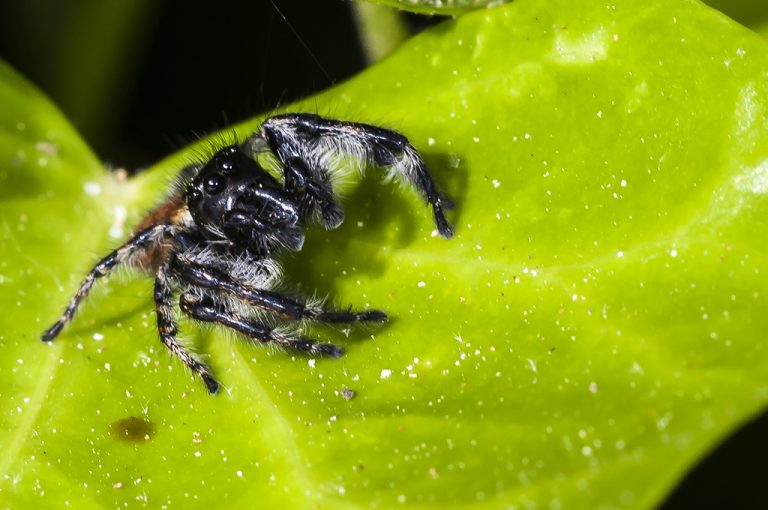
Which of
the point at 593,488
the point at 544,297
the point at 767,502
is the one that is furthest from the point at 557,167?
the point at 767,502

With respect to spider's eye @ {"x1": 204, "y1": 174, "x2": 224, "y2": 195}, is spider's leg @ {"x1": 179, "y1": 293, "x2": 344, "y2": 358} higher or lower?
lower

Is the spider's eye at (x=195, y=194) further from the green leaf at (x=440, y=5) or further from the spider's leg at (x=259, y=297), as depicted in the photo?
the green leaf at (x=440, y=5)

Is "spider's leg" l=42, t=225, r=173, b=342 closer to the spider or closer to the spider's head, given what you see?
the spider

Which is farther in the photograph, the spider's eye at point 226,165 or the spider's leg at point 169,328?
the spider's eye at point 226,165

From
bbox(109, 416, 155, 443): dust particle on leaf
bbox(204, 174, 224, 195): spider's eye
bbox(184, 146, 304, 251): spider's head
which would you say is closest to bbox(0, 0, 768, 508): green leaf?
bbox(109, 416, 155, 443): dust particle on leaf

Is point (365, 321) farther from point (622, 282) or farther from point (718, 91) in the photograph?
point (718, 91)

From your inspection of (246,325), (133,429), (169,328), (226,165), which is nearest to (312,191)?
(226,165)

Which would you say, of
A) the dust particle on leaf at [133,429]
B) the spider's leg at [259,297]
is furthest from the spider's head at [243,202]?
the dust particle on leaf at [133,429]
